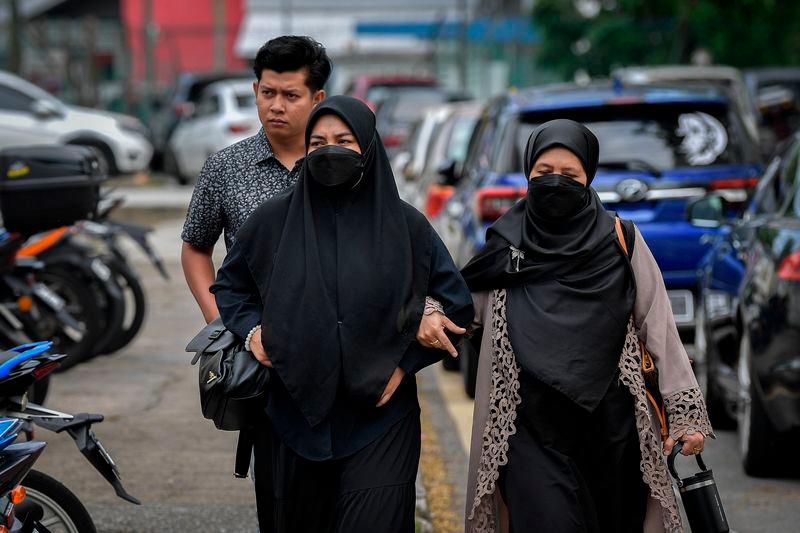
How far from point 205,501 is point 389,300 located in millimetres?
2632

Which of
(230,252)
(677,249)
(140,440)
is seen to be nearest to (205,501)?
(140,440)

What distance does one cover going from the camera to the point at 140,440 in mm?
7363

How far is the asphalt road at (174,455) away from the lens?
19.4 feet

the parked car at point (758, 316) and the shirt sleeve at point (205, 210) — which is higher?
the shirt sleeve at point (205, 210)

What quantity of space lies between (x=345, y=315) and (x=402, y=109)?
17.5 meters

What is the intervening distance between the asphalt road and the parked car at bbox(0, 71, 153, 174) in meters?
10.1

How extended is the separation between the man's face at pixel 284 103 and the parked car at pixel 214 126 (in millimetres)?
18463

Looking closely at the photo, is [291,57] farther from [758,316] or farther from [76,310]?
[76,310]

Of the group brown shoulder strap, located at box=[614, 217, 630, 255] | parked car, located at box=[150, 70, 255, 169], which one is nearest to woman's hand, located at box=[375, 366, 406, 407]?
brown shoulder strap, located at box=[614, 217, 630, 255]

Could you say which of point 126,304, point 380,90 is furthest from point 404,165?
point 380,90

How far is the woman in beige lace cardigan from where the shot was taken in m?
4.08

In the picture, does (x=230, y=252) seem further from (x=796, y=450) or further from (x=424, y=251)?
(x=796, y=450)

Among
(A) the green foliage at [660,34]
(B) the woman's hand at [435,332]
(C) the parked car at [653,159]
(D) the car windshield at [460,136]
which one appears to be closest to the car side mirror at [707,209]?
(C) the parked car at [653,159]

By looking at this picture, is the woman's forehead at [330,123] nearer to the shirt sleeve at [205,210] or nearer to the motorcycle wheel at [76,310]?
the shirt sleeve at [205,210]
